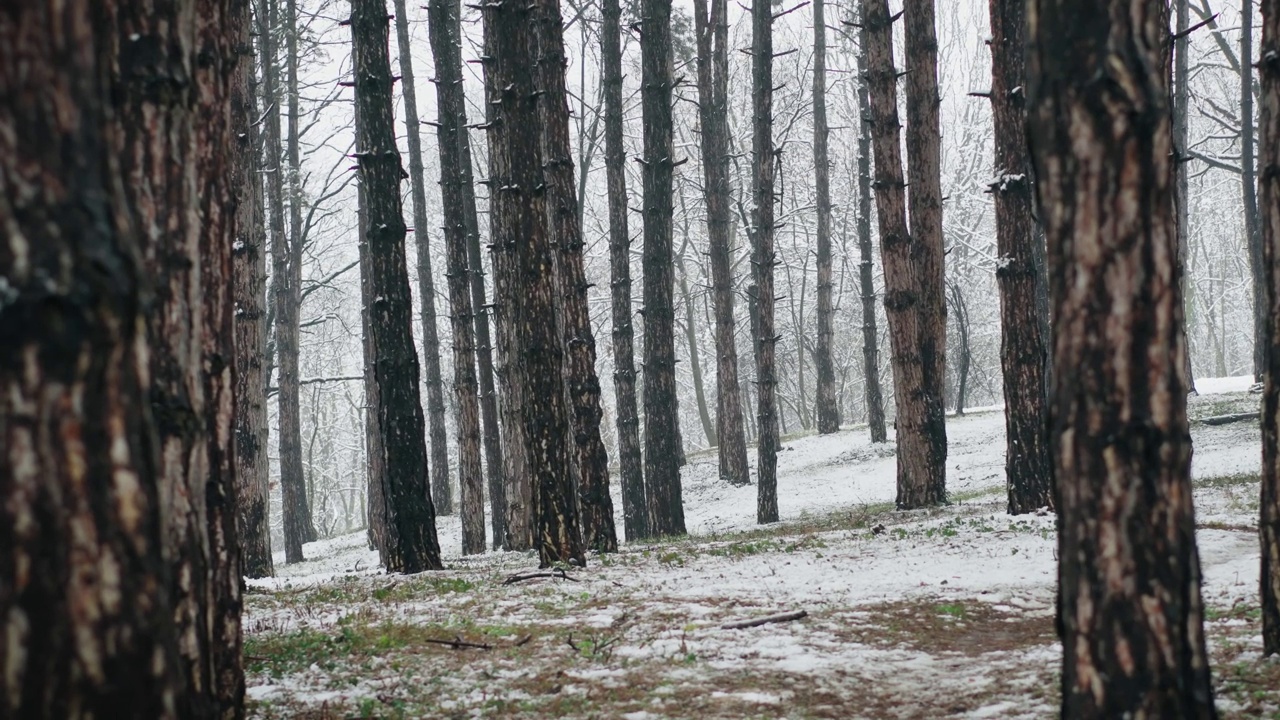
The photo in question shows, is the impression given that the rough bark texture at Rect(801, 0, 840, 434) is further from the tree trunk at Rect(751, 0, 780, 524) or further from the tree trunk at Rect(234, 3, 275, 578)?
the tree trunk at Rect(234, 3, 275, 578)

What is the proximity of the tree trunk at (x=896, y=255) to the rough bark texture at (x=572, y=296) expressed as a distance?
4691 millimetres

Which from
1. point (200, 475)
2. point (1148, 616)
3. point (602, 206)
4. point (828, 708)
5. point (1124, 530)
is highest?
point (602, 206)

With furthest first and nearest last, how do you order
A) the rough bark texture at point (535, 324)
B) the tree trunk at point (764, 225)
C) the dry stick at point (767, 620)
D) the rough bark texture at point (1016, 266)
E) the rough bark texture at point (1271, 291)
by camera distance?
the tree trunk at point (764, 225) < the rough bark texture at point (1016, 266) < the rough bark texture at point (535, 324) < the dry stick at point (767, 620) < the rough bark texture at point (1271, 291)

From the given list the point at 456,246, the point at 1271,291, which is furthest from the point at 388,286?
the point at 1271,291

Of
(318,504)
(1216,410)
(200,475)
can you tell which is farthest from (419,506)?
(318,504)

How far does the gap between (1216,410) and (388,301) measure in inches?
743

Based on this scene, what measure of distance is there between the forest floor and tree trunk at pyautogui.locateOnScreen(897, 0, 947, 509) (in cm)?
200

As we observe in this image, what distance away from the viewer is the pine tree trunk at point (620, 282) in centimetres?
1794

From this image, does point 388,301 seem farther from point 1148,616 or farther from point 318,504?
point 318,504

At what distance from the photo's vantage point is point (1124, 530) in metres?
3.33

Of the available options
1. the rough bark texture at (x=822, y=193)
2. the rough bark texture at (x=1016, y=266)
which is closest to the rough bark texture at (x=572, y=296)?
the rough bark texture at (x=1016, y=266)

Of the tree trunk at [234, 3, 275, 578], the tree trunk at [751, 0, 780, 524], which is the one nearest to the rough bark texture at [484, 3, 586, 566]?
the tree trunk at [234, 3, 275, 578]

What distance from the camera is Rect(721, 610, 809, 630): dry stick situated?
695 centimetres

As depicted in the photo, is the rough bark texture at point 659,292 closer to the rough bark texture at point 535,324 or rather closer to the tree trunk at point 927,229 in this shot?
the tree trunk at point 927,229
